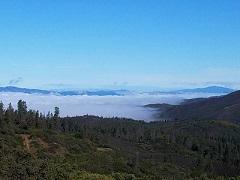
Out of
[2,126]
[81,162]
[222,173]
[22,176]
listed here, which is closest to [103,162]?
[81,162]

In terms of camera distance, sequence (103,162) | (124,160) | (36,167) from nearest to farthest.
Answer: (36,167)
(103,162)
(124,160)

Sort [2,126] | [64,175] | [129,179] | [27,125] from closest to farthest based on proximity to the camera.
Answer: [64,175] → [129,179] → [2,126] → [27,125]

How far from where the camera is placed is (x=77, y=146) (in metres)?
178

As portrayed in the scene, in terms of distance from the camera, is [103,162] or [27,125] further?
[27,125]

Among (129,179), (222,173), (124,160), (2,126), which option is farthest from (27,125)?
(129,179)

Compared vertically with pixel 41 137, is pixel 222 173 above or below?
below

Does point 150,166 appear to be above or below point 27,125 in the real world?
below

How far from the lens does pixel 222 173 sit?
195m

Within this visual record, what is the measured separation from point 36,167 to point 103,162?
8483 centimetres

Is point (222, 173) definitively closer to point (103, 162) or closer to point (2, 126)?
point (103, 162)

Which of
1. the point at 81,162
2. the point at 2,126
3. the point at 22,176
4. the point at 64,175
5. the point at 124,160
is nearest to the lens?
the point at 22,176

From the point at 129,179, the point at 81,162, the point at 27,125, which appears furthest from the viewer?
the point at 27,125

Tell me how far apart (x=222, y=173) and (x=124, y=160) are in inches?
1857

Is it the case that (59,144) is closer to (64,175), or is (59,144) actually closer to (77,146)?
(77,146)
